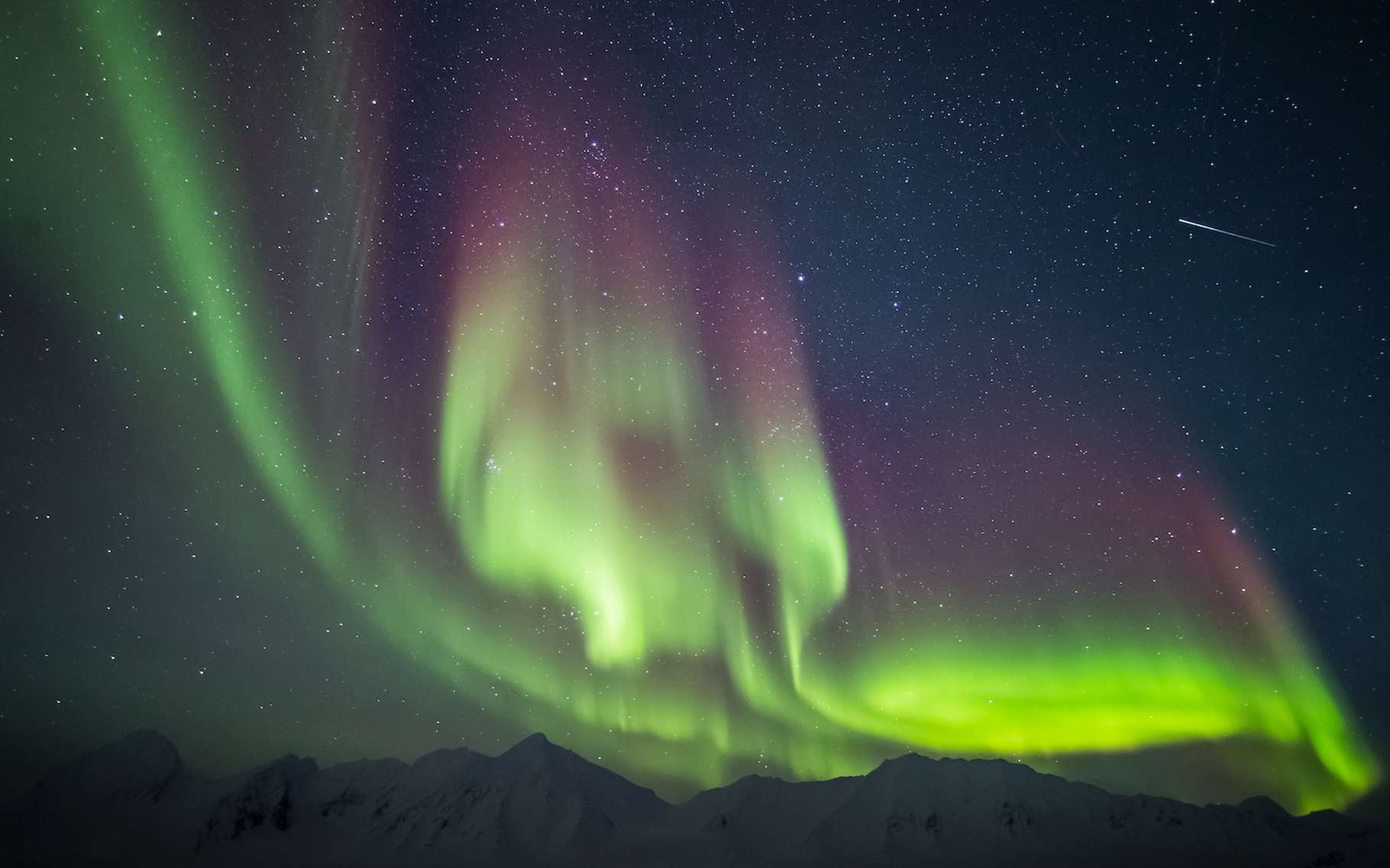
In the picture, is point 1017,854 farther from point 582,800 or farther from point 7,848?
point 7,848

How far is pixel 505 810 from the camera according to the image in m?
200

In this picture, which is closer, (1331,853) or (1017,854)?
(1331,853)

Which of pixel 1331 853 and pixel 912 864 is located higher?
pixel 1331 853

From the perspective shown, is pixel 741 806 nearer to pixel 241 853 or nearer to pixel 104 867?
pixel 241 853

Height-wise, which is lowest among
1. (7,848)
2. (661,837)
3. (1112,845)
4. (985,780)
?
(7,848)

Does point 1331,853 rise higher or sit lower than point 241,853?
higher

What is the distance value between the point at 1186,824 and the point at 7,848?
994ft

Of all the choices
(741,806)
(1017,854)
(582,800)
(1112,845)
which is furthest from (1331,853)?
(582,800)

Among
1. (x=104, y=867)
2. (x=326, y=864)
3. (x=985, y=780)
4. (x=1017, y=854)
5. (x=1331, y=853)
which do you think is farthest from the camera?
(x=985, y=780)

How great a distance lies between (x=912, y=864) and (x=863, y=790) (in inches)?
1431

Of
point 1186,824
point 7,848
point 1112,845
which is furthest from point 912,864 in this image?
point 7,848

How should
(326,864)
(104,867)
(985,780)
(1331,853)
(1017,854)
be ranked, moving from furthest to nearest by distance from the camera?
(985,780) < (326,864) < (1017,854) < (104,867) < (1331,853)

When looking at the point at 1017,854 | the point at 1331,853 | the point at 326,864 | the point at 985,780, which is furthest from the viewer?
the point at 985,780

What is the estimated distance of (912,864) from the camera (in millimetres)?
157375
